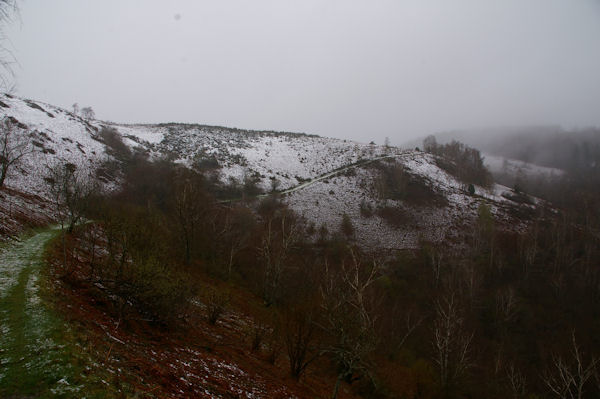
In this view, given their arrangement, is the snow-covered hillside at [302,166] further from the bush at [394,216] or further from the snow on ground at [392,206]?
the bush at [394,216]

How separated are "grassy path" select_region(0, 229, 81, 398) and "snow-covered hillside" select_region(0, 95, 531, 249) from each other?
92.3 ft

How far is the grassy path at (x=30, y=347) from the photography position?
4605 mm

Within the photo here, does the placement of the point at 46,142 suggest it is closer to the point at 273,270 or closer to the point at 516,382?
the point at 273,270

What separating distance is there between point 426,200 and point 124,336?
65.2m

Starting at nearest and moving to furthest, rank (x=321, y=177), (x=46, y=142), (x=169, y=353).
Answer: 1. (x=169, y=353)
2. (x=46, y=142)
3. (x=321, y=177)

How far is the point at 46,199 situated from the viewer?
94.1 feet

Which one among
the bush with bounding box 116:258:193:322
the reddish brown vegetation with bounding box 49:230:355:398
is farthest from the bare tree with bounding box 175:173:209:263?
the bush with bounding box 116:258:193:322

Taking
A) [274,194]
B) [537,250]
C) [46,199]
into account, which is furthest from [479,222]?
[46,199]

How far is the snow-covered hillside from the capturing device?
44.7 m

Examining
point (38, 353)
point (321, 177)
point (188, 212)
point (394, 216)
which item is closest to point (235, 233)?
point (188, 212)

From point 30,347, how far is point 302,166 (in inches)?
2777

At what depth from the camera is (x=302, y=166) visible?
246ft

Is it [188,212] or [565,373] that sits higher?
[188,212]

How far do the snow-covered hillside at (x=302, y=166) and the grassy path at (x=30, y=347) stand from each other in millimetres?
28134
